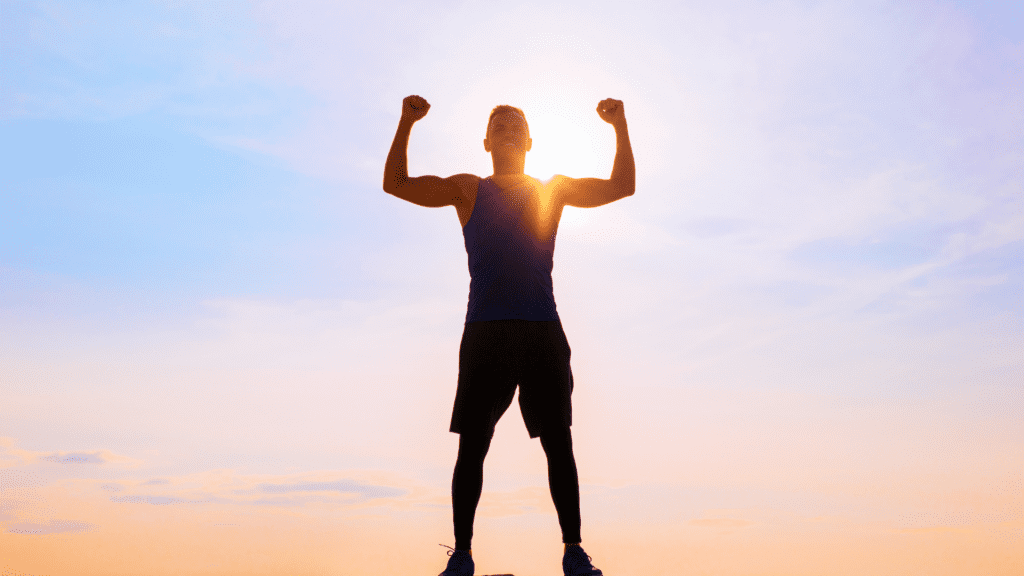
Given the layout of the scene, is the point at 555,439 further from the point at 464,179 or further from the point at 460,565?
the point at 464,179

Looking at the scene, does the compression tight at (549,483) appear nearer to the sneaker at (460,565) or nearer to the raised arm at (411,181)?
the sneaker at (460,565)

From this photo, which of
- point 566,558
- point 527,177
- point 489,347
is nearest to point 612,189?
point 527,177

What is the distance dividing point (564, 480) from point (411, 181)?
2725 mm

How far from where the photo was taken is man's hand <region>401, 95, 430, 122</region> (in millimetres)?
6578

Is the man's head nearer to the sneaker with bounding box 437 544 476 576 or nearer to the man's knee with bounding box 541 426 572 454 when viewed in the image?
the man's knee with bounding box 541 426 572 454

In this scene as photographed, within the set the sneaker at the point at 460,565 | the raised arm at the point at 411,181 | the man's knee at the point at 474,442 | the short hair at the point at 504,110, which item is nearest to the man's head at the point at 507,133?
the short hair at the point at 504,110

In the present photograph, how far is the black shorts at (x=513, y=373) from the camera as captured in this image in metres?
6.04

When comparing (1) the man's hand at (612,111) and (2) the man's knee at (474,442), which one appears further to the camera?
(1) the man's hand at (612,111)

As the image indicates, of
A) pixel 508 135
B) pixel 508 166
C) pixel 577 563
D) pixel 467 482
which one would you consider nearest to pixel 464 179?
pixel 508 166

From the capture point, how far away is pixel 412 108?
6590mm

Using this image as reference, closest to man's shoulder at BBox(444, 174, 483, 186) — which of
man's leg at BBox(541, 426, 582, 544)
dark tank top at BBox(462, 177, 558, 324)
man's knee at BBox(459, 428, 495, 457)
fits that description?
dark tank top at BBox(462, 177, 558, 324)

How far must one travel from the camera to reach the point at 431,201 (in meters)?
6.48

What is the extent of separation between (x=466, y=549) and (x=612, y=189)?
318cm

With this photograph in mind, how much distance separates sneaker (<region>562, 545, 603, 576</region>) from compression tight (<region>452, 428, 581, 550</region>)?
3.2 inches
